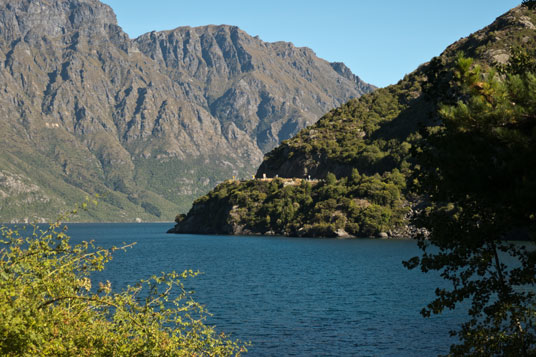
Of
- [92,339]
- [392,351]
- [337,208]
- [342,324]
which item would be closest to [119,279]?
[342,324]

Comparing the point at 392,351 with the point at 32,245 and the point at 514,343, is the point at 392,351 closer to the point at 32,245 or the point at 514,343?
the point at 514,343

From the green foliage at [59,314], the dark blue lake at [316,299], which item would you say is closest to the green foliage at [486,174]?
the green foliage at [59,314]

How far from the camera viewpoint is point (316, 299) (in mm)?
71438

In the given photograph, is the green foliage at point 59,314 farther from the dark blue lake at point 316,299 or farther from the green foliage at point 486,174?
the dark blue lake at point 316,299

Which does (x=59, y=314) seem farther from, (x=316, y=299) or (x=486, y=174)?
(x=316, y=299)

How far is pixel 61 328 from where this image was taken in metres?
17.6

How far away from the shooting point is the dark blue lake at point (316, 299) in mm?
47562

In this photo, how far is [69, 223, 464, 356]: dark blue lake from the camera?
47562mm

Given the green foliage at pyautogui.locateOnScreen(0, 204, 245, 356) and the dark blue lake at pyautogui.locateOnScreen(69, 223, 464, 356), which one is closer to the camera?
the green foliage at pyautogui.locateOnScreen(0, 204, 245, 356)

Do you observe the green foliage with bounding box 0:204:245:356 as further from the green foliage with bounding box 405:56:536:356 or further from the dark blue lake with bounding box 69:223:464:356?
the dark blue lake with bounding box 69:223:464:356

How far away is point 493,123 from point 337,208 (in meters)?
178

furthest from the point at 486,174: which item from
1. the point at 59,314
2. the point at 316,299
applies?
the point at 316,299

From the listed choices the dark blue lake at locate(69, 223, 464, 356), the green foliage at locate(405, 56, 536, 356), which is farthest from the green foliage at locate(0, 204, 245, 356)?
the dark blue lake at locate(69, 223, 464, 356)

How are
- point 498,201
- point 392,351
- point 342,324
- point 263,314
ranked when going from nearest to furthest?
point 498,201 → point 392,351 → point 342,324 → point 263,314
